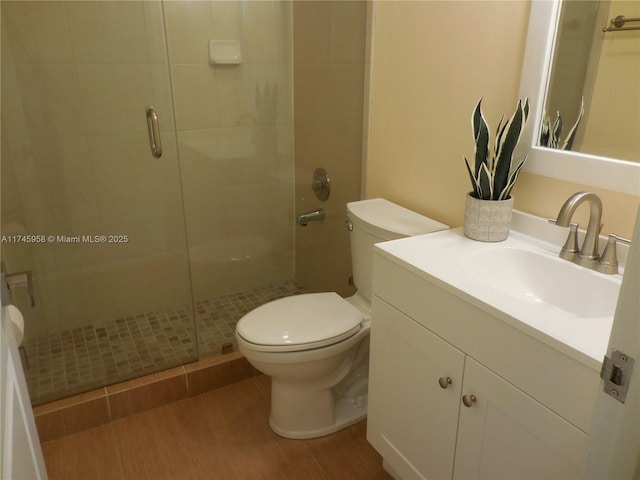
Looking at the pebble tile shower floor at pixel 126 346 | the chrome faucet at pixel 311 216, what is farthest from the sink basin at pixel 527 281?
the pebble tile shower floor at pixel 126 346

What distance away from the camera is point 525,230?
1.48 metres

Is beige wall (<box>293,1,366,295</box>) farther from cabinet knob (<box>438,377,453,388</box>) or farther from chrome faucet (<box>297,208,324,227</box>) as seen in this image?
cabinet knob (<box>438,377,453,388</box>)

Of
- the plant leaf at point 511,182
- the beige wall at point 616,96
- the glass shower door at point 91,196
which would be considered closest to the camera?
the beige wall at point 616,96

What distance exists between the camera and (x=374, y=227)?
170 centimetres

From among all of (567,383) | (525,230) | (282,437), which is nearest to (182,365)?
(282,437)

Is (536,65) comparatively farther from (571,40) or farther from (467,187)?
(467,187)

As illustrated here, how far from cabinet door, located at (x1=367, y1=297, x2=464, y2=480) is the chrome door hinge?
0.63 m

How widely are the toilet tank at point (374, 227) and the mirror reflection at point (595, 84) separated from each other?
47cm

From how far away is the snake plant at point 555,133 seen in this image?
1.33 meters

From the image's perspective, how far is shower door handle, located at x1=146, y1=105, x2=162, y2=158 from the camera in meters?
2.19

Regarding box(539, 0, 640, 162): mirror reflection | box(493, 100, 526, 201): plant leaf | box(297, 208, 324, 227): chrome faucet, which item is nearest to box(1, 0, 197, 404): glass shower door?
box(297, 208, 324, 227): chrome faucet

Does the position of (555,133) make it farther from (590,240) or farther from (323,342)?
(323,342)

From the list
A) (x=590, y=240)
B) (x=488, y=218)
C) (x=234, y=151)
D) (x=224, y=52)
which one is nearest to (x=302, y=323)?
(x=488, y=218)

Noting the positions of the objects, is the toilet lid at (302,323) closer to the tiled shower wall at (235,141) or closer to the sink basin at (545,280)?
the sink basin at (545,280)
